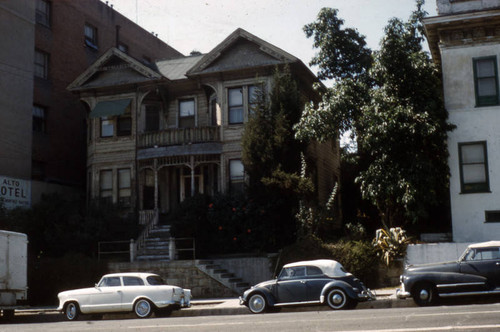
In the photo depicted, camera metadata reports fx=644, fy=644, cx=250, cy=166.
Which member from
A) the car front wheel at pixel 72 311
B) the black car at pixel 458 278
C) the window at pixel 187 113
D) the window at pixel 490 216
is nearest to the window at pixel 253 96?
the window at pixel 187 113

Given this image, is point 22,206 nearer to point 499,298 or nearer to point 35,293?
point 35,293

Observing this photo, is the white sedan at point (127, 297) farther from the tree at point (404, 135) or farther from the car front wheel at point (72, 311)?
the tree at point (404, 135)

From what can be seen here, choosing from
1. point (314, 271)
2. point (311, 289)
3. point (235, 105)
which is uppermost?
point (235, 105)

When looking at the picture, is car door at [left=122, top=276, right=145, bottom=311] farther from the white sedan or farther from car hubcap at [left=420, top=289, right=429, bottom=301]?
car hubcap at [left=420, top=289, right=429, bottom=301]

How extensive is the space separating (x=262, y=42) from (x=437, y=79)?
858cm

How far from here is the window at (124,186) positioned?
32.2 meters

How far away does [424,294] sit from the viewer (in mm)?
17047

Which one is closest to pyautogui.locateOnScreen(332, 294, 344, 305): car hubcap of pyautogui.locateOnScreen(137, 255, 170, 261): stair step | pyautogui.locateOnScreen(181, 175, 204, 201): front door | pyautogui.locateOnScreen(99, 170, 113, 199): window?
pyautogui.locateOnScreen(137, 255, 170, 261): stair step

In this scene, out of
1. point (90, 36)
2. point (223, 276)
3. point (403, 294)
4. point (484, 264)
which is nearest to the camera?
point (484, 264)

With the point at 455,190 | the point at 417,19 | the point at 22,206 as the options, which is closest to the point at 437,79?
the point at 455,190

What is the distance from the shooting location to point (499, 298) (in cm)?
1747

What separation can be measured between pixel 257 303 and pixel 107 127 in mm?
17908

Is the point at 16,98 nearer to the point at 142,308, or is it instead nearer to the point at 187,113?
the point at 187,113

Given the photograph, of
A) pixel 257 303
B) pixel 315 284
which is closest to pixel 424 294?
pixel 315 284
